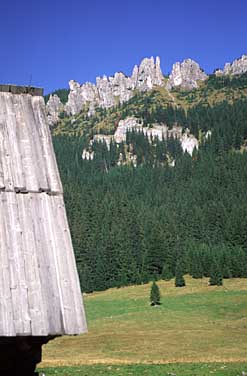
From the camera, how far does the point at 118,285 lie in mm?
103625

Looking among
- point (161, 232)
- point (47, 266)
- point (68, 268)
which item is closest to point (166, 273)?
point (161, 232)

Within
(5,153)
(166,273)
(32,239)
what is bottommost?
(166,273)

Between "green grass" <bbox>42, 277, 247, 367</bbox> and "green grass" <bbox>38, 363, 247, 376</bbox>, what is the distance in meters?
4.45

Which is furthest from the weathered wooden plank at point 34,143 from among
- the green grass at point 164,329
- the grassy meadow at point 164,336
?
the green grass at point 164,329

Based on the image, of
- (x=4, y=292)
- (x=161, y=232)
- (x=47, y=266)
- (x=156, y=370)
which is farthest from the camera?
(x=161, y=232)

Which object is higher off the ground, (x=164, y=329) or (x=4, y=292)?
(x=4, y=292)

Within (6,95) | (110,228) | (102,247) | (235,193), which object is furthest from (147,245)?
(6,95)

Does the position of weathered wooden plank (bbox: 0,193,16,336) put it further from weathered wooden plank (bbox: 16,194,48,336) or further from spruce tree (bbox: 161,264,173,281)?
spruce tree (bbox: 161,264,173,281)

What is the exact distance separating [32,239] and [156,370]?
22794 mm

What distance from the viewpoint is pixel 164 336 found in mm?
49656

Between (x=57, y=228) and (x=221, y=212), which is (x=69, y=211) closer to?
(x=221, y=212)

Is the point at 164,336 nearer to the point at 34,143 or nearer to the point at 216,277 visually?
the point at 216,277

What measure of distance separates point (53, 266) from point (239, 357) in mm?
32464

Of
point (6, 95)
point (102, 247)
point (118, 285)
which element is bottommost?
point (118, 285)
